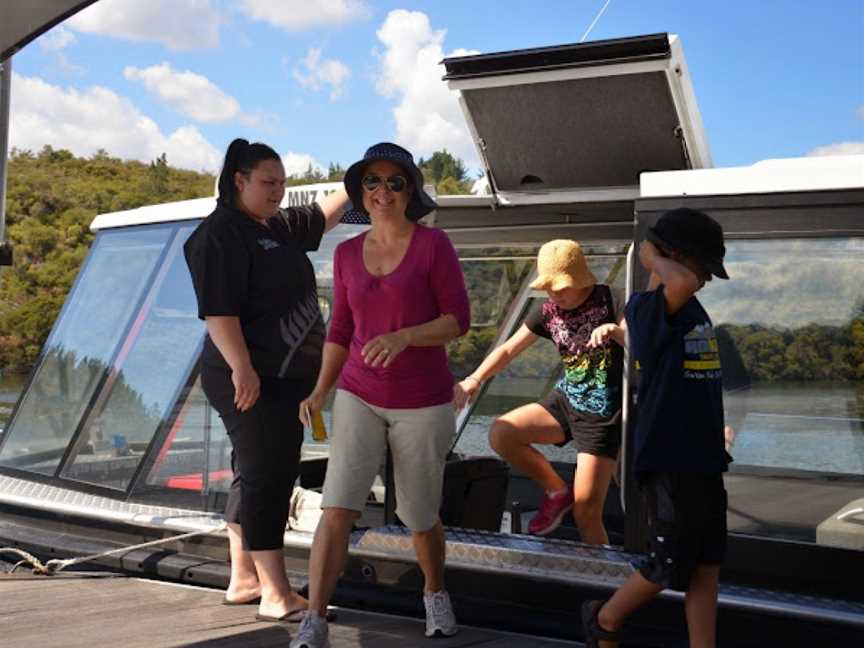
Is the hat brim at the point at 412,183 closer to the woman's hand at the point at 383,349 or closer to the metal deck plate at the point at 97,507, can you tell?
the woman's hand at the point at 383,349

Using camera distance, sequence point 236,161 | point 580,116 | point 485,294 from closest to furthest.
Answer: point 236,161 → point 580,116 → point 485,294

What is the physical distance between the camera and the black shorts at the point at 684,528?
3600mm

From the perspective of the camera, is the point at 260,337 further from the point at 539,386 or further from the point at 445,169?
the point at 445,169

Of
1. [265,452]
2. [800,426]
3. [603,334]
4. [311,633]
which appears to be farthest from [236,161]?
[800,426]

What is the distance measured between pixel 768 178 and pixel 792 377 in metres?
0.71

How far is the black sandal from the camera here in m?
3.78

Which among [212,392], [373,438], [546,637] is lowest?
[546,637]

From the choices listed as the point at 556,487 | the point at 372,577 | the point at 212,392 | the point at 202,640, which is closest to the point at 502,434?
the point at 556,487

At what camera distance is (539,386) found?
697 cm

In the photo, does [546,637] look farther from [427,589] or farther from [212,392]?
[212,392]

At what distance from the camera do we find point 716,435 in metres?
3.64

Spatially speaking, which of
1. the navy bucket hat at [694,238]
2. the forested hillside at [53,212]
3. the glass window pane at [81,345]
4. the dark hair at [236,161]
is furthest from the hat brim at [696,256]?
the forested hillside at [53,212]

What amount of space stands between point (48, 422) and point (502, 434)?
2.56 m

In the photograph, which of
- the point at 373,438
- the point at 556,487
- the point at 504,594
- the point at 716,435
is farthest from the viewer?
the point at 556,487
